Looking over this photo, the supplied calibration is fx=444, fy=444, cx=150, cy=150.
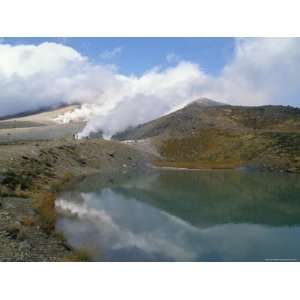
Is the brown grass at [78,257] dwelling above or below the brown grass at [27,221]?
below

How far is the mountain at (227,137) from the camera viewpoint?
108 meters

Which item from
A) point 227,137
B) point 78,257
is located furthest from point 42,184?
point 227,137

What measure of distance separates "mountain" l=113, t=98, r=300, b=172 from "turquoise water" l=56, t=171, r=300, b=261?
120 feet

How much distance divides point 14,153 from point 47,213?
106 ft

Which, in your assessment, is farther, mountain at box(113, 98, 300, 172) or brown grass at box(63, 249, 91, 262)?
mountain at box(113, 98, 300, 172)

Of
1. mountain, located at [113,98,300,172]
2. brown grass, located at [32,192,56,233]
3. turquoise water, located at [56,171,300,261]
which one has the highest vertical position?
mountain, located at [113,98,300,172]

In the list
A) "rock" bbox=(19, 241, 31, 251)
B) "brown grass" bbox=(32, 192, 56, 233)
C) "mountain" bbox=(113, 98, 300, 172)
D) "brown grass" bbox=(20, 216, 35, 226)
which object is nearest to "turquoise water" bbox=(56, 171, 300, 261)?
"brown grass" bbox=(32, 192, 56, 233)

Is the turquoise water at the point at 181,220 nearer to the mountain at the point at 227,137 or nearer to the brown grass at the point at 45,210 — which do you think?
the brown grass at the point at 45,210

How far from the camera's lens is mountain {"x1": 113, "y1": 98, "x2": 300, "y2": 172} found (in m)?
108

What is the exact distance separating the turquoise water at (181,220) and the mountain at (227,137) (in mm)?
36639

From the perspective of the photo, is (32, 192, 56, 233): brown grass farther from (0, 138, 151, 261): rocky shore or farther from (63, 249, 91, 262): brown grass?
(63, 249, 91, 262): brown grass

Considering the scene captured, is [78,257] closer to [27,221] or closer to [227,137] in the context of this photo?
[27,221]

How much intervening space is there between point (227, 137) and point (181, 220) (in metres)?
99.1

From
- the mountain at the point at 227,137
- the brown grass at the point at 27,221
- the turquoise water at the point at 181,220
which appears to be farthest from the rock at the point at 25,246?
the mountain at the point at 227,137
